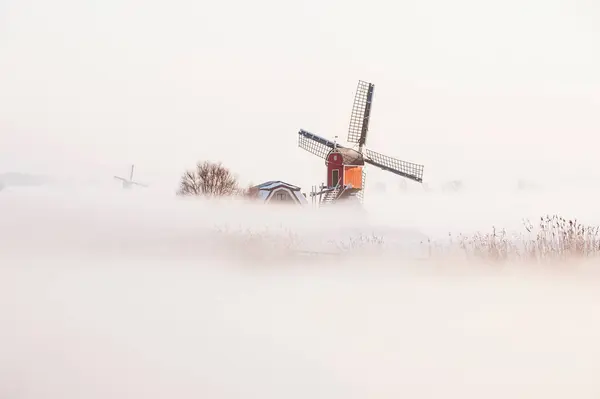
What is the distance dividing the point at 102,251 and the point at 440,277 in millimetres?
2826

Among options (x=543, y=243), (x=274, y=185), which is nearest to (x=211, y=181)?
(x=274, y=185)

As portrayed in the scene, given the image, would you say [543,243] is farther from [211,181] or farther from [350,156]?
[350,156]

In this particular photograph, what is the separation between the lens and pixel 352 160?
12.1 metres

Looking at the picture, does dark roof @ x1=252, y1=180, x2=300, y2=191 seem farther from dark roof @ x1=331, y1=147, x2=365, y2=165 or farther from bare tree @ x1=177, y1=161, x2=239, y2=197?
dark roof @ x1=331, y1=147, x2=365, y2=165

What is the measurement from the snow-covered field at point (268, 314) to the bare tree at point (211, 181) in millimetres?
2898

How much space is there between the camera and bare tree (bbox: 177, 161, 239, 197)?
31.0 ft

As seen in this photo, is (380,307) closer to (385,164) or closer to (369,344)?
(369,344)

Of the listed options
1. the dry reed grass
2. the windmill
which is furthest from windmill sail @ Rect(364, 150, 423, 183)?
the dry reed grass

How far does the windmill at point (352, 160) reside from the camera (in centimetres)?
1103

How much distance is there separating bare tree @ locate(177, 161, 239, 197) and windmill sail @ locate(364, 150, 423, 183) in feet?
8.72

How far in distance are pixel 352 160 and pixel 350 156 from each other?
3.2 inches

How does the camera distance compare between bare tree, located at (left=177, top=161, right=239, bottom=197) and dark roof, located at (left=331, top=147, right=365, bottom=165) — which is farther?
dark roof, located at (left=331, top=147, right=365, bottom=165)

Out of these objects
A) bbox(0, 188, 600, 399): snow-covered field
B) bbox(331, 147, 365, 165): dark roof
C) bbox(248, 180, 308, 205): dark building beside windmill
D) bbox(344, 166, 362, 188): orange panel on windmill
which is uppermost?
bbox(331, 147, 365, 165): dark roof

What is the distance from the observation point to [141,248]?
5.77 meters
